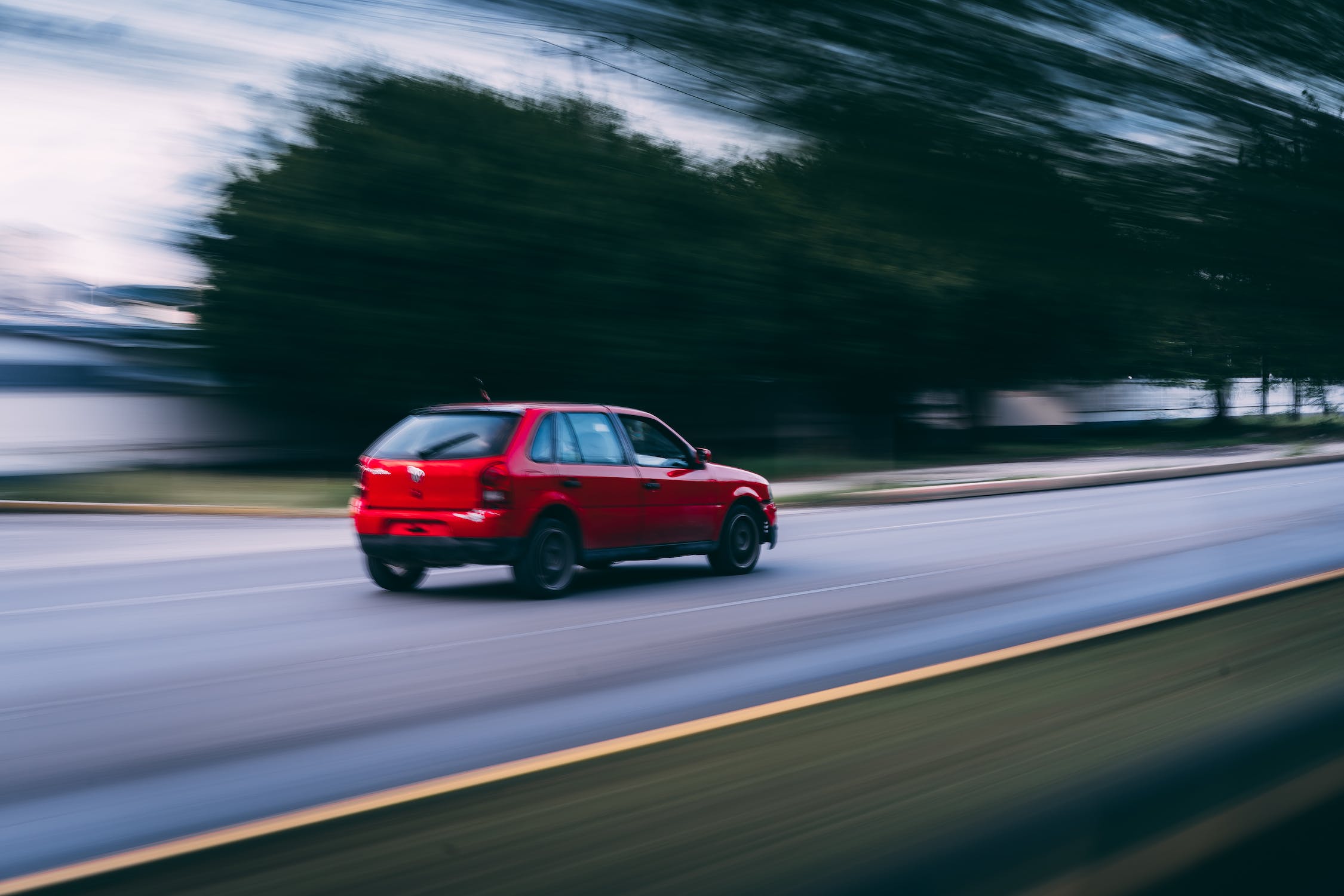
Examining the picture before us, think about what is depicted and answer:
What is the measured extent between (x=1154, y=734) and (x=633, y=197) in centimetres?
280

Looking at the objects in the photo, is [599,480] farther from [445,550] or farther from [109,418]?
[109,418]

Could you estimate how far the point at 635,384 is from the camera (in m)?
18.6

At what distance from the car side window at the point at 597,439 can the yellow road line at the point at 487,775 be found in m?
5.78

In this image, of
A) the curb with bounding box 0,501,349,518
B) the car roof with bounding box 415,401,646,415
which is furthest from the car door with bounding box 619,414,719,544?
the curb with bounding box 0,501,349,518

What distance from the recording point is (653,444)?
1184 cm

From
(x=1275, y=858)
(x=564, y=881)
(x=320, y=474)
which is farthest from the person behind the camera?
(x=320, y=474)

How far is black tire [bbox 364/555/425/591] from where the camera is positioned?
11.3 meters

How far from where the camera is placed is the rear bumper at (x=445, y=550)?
10.2 meters

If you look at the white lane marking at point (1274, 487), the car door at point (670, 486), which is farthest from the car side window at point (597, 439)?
the white lane marking at point (1274, 487)

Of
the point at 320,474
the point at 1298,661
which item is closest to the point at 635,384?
the point at 320,474

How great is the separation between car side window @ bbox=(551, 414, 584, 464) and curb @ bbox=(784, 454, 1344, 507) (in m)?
11.1

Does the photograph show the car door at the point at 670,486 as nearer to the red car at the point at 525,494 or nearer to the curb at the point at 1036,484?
the red car at the point at 525,494

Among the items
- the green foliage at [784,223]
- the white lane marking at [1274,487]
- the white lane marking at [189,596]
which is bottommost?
the white lane marking at [1274,487]

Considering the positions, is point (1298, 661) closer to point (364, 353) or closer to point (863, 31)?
point (863, 31)
